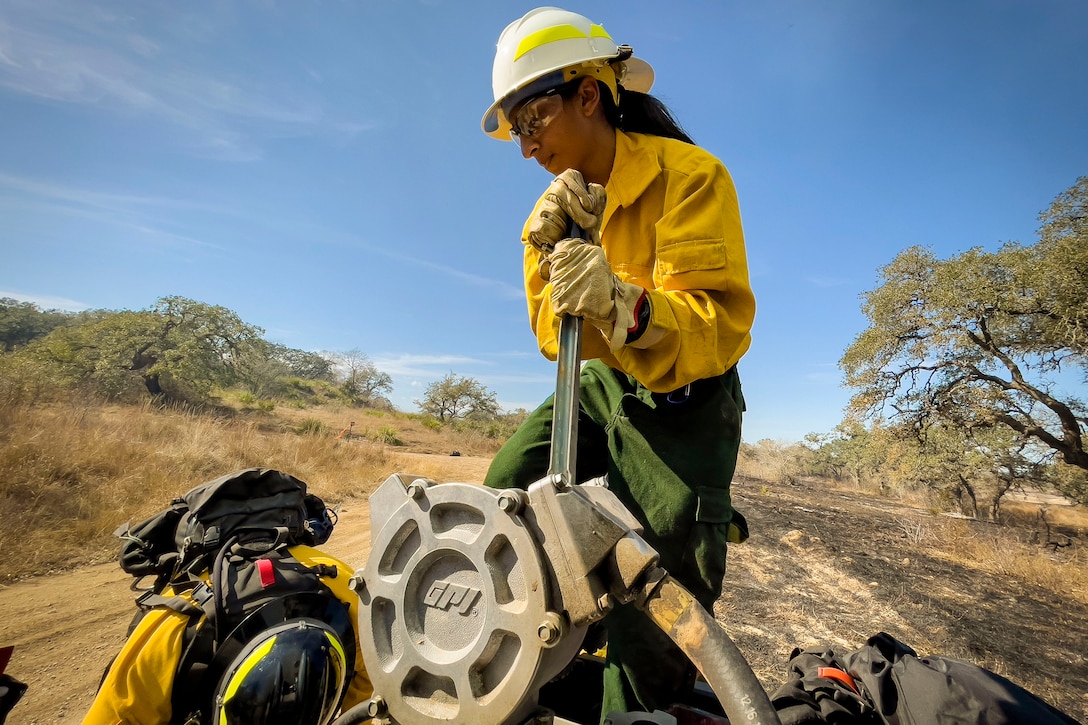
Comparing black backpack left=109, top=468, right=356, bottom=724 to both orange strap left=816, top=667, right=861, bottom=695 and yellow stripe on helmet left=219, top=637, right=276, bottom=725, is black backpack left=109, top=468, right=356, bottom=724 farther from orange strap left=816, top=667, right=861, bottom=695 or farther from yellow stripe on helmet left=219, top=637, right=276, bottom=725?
orange strap left=816, top=667, right=861, bottom=695

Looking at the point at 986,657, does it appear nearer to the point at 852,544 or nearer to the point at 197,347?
the point at 852,544

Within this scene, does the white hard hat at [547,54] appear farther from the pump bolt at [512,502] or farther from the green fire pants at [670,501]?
the pump bolt at [512,502]

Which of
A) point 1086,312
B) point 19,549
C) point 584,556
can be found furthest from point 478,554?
point 1086,312

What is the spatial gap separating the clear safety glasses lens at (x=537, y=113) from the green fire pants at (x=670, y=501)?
0.99 m

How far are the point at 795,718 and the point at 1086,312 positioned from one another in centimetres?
1656

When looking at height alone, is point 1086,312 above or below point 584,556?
above

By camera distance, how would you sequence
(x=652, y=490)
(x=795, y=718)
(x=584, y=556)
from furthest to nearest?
(x=795, y=718) → (x=652, y=490) → (x=584, y=556)

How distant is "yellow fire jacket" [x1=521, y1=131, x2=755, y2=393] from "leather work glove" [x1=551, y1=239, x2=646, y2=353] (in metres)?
0.07

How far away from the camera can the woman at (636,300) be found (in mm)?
1295

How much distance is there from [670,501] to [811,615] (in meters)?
4.53

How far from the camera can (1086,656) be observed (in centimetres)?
486

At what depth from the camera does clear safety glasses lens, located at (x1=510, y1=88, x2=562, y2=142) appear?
173 cm

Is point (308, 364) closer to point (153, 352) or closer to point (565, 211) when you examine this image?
point (153, 352)

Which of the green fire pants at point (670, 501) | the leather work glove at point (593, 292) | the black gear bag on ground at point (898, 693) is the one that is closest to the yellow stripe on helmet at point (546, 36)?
the leather work glove at point (593, 292)
